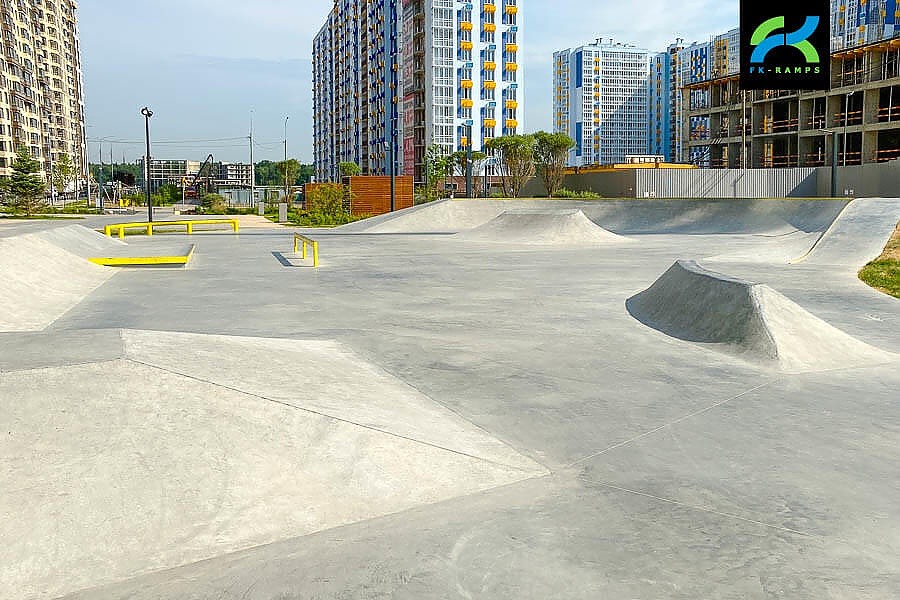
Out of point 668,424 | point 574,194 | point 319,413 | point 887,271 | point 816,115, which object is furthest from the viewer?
point 816,115

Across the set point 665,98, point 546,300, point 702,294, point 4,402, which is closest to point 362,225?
point 546,300

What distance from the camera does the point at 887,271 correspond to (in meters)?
15.7

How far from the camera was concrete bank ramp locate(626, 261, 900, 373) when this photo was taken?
7.86 m

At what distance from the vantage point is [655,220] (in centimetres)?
3403

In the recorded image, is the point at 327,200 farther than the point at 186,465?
Yes

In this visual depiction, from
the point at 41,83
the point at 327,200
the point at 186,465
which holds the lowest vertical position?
the point at 186,465

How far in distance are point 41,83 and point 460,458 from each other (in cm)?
13153

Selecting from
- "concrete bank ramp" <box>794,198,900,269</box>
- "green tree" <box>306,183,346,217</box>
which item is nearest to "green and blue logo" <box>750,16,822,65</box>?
"concrete bank ramp" <box>794,198,900,269</box>

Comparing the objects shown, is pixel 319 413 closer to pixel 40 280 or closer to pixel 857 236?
pixel 40 280

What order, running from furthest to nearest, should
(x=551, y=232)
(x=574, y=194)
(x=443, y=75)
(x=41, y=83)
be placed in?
(x=41, y=83) < (x=443, y=75) < (x=574, y=194) < (x=551, y=232)

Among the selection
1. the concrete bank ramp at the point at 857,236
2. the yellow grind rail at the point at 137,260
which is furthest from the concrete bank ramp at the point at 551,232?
the yellow grind rail at the point at 137,260

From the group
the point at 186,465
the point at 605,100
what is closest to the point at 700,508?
the point at 186,465

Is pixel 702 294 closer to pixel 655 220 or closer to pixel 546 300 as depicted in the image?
pixel 546 300

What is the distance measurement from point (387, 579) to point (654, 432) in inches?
110
